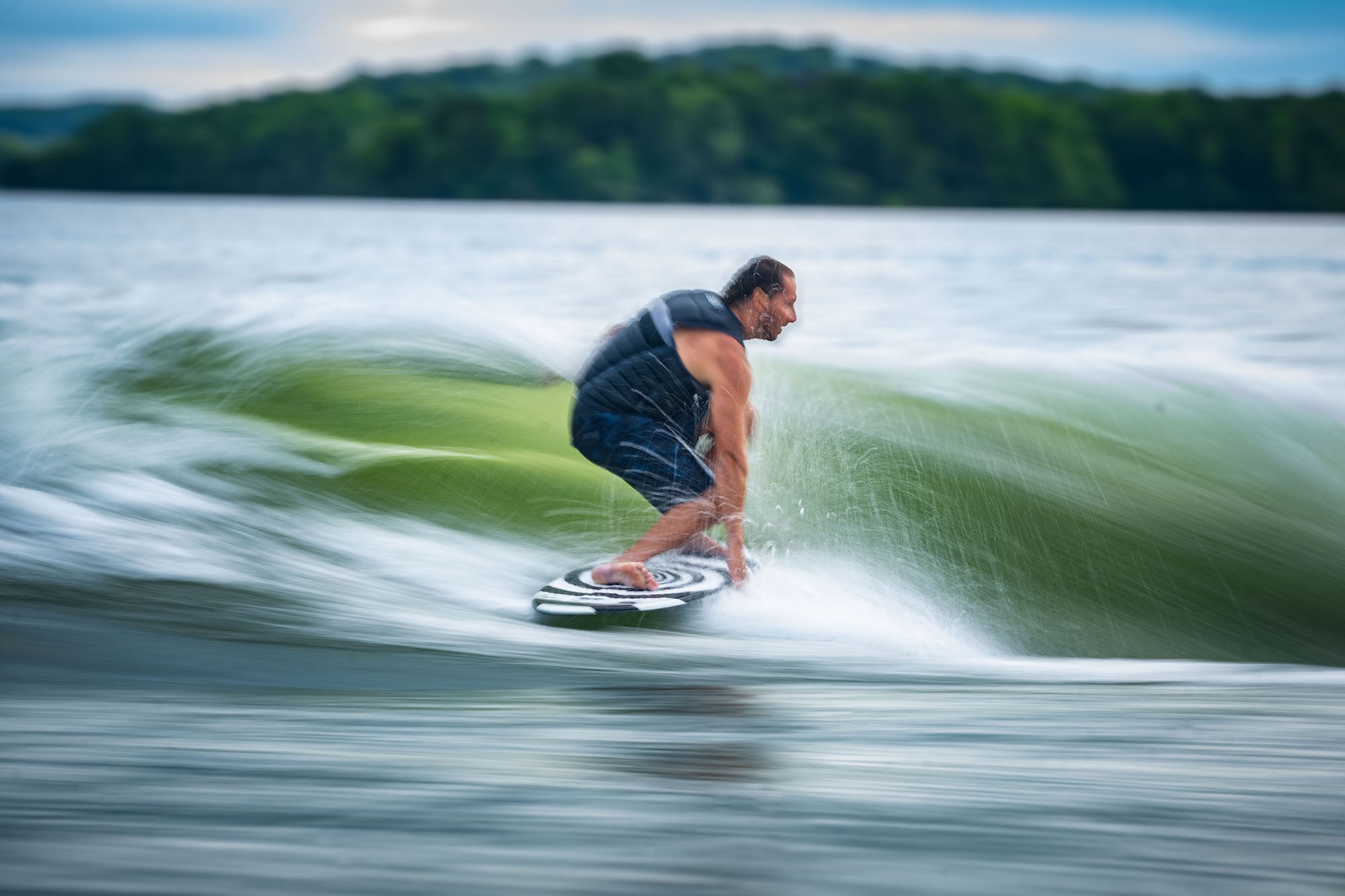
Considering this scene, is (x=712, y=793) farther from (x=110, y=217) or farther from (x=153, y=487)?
(x=110, y=217)

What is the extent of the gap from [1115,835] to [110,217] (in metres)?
68.2

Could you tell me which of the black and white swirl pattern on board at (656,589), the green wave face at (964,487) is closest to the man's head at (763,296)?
the black and white swirl pattern on board at (656,589)

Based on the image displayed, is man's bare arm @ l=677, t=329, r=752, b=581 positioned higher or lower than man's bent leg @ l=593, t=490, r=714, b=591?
higher

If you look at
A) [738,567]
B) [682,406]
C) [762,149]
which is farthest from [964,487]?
[762,149]

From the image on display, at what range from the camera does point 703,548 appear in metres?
6.81

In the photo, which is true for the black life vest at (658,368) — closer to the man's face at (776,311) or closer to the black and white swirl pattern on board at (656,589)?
the man's face at (776,311)

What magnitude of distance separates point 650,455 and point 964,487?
106 inches

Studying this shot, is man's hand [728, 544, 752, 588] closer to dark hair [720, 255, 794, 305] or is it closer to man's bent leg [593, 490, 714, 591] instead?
man's bent leg [593, 490, 714, 591]

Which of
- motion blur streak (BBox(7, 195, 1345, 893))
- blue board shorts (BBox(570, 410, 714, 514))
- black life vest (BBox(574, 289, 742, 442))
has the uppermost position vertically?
black life vest (BBox(574, 289, 742, 442))

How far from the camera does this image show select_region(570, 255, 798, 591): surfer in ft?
20.4

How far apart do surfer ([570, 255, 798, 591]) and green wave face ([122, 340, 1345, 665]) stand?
0.87 m

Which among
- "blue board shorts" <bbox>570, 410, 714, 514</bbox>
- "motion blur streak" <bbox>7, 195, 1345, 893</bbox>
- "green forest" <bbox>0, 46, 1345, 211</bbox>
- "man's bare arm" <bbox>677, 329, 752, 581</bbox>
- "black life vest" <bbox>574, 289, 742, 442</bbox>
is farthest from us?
"green forest" <bbox>0, 46, 1345, 211</bbox>

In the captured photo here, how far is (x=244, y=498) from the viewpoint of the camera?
796cm

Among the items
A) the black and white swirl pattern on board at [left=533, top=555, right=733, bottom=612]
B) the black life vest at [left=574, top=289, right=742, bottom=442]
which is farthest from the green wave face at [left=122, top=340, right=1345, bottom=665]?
the black life vest at [left=574, top=289, right=742, bottom=442]
